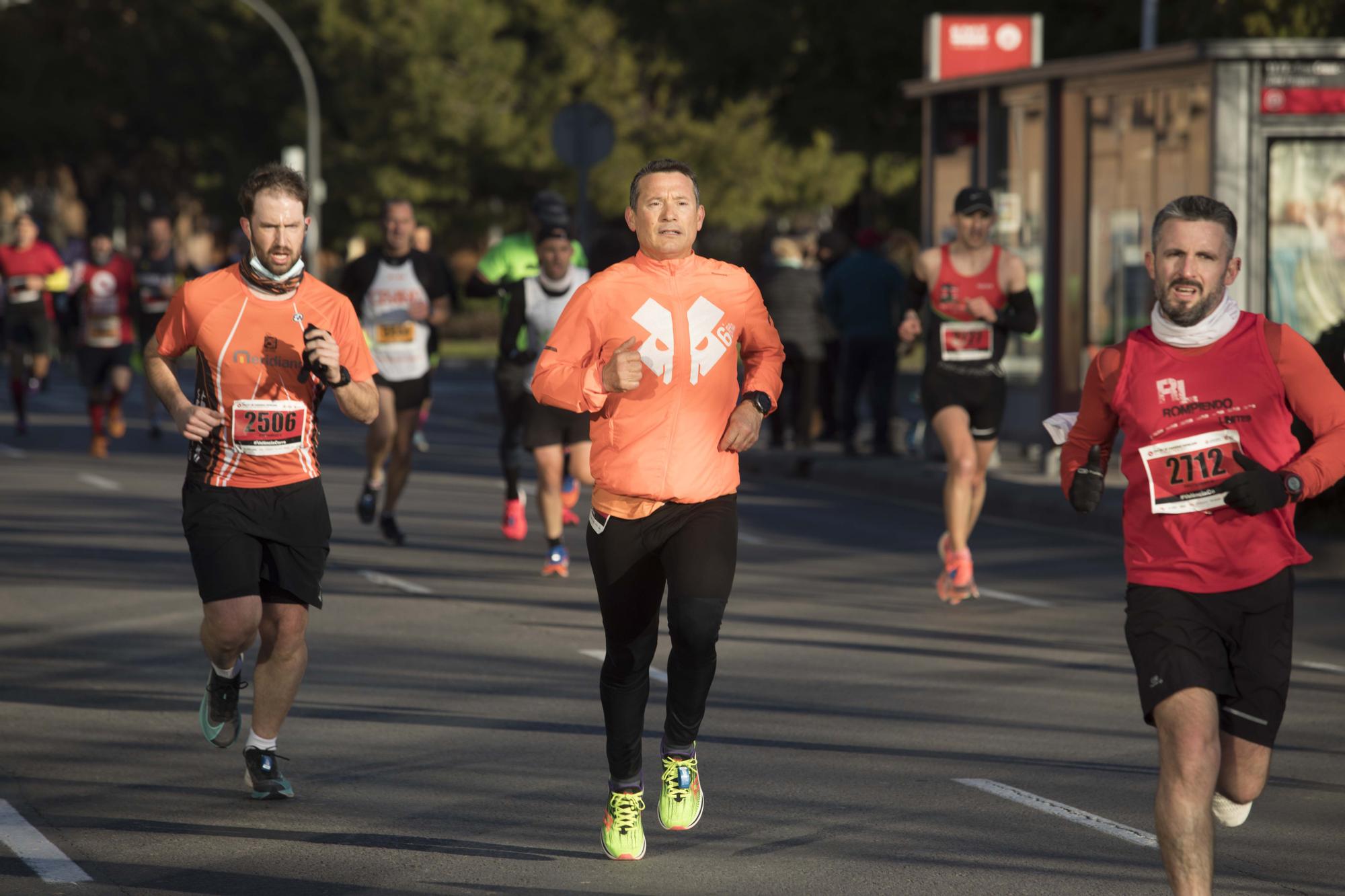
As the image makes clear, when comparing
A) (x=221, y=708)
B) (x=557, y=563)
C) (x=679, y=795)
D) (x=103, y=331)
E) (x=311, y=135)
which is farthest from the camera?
(x=311, y=135)

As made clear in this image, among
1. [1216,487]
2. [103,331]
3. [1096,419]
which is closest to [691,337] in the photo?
[1096,419]

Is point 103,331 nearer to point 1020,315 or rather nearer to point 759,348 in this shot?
point 1020,315

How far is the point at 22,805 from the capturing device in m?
6.91

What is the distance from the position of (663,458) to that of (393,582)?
20.8 feet

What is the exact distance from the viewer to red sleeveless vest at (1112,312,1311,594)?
5.27 meters

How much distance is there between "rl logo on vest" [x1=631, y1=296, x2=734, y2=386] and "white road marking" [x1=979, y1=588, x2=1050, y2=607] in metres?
5.58

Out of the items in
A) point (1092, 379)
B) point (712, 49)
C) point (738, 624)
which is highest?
point (712, 49)

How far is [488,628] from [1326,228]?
8281 millimetres

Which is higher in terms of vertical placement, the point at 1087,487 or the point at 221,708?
the point at 1087,487

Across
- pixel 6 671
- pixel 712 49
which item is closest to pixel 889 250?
pixel 712 49

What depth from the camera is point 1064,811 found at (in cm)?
686

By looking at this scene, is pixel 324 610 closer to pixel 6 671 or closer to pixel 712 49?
pixel 6 671

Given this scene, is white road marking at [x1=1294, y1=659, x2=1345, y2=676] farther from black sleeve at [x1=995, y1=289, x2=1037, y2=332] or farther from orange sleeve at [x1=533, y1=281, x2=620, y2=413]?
orange sleeve at [x1=533, y1=281, x2=620, y2=413]

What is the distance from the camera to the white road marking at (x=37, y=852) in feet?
19.9
